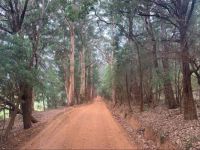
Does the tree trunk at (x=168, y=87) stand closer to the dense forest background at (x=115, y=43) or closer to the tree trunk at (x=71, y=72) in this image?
the dense forest background at (x=115, y=43)

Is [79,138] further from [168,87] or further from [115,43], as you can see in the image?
[115,43]

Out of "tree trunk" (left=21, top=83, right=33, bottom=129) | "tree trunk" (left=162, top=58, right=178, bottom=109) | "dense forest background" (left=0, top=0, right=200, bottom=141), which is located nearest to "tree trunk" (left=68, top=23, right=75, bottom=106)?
"dense forest background" (left=0, top=0, right=200, bottom=141)

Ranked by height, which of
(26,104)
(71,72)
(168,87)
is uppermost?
(71,72)

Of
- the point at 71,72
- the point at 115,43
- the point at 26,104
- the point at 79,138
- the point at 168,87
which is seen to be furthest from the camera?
the point at 71,72

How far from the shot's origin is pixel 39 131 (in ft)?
55.3

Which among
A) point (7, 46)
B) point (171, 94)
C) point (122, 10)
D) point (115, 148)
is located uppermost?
point (122, 10)

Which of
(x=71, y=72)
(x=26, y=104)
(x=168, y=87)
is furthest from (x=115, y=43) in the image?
(x=26, y=104)

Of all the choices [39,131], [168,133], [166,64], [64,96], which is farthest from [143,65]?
[64,96]

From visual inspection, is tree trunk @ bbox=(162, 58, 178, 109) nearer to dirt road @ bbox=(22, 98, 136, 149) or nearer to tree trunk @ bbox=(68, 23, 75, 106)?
dirt road @ bbox=(22, 98, 136, 149)

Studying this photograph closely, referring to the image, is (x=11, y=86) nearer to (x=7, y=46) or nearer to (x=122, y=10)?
(x=7, y=46)

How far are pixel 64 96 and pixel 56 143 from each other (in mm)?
42010

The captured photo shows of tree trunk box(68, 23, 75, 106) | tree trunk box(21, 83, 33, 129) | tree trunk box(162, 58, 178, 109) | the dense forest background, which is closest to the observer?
the dense forest background

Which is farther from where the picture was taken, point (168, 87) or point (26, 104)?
point (168, 87)

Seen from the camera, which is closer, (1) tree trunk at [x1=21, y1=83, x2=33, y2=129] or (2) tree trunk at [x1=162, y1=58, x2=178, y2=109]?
(1) tree trunk at [x1=21, y1=83, x2=33, y2=129]
